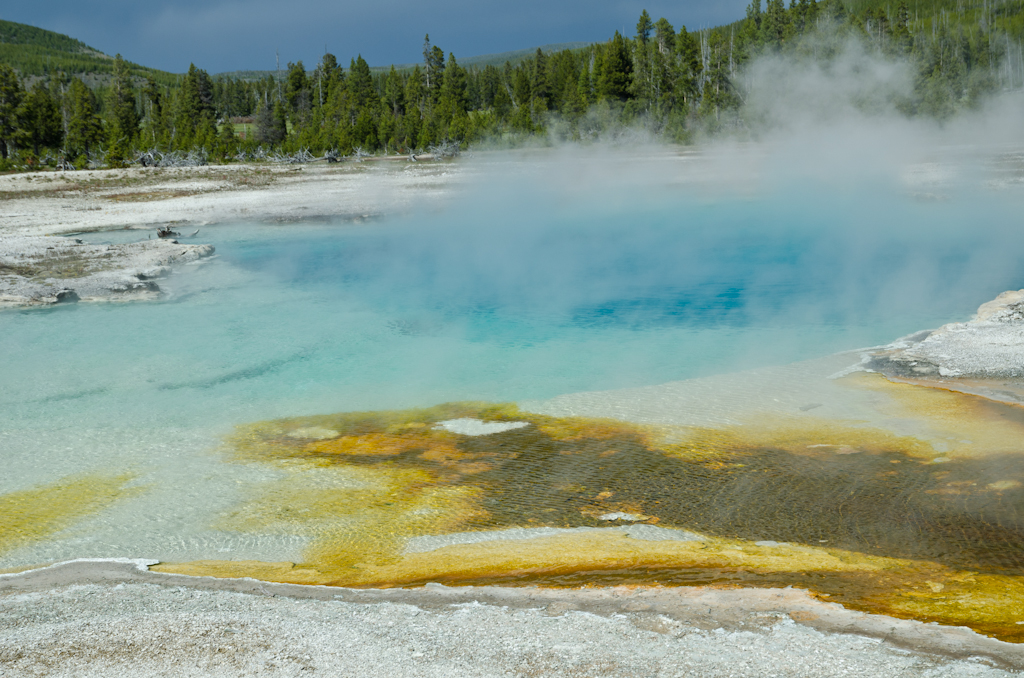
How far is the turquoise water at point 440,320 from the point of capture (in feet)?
21.3

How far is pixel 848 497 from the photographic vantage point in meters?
4.57

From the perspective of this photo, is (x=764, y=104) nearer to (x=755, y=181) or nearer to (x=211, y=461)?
(x=755, y=181)

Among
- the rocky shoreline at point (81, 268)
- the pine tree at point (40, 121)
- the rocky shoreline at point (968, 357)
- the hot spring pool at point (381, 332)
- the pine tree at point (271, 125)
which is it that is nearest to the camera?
the hot spring pool at point (381, 332)

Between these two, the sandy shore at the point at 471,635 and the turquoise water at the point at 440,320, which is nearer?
the sandy shore at the point at 471,635

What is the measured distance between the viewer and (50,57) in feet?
336

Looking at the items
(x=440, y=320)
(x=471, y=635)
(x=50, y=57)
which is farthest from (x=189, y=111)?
(x=50, y=57)

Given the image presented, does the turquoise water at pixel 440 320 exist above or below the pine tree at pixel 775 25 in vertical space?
below

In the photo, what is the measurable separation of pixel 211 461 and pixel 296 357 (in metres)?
2.69

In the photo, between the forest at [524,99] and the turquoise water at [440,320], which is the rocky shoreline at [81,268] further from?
the forest at [524,99]

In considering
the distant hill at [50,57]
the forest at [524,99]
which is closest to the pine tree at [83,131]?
the forest at [524,99]

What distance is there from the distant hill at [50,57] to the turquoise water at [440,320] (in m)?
76.7

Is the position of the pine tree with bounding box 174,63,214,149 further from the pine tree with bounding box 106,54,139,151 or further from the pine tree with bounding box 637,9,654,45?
the pine tree with bounding box 637,9,654,45

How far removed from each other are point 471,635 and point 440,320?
6615 millimetres

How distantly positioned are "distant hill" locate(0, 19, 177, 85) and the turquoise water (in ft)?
252
